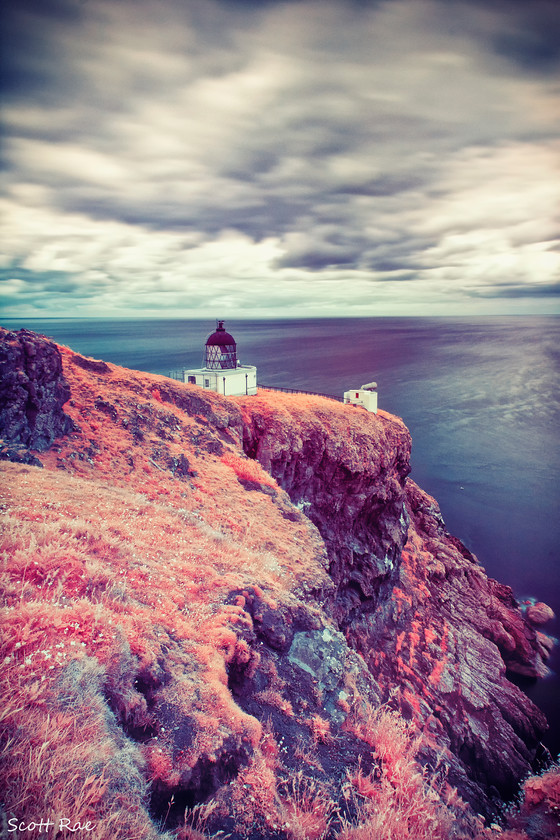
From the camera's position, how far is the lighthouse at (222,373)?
33500 mm

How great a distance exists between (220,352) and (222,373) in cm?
371

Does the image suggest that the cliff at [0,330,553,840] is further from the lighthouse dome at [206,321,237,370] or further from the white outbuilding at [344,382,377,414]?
the white outbuilding at [344,382,377,414]

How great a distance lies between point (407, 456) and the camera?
32.2 meters

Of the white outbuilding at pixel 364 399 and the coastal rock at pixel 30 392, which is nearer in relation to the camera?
the coastal rock at pixel 30 392

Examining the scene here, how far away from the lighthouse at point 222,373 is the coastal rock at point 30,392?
1793 centimetres

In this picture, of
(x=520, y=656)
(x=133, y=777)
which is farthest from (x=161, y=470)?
(x=520, y=656)

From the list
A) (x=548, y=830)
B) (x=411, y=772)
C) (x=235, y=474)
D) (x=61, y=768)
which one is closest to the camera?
(x=61, y=768)

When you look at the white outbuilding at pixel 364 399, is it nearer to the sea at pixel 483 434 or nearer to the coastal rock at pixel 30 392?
the sea at pixel 483 434

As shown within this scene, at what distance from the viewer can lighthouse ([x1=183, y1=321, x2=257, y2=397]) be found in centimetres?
3350

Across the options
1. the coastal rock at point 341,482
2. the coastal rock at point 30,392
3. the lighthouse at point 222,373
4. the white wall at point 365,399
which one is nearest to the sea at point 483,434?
the coastal rock at point 341,482

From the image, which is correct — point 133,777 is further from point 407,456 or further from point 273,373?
point 273,373

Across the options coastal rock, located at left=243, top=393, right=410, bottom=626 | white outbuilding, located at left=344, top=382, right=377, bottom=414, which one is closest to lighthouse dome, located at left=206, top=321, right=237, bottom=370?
coastal rock, located at left=243, top=393, right=410, bottom=626

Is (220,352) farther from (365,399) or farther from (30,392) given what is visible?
(30,392)

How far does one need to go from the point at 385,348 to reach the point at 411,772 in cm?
17424
